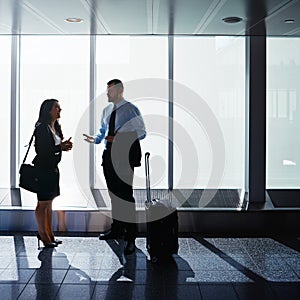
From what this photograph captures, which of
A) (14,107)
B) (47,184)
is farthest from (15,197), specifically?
(47,184)

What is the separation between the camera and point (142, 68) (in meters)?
8.79

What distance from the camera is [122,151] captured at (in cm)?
600

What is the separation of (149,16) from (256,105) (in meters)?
2.86

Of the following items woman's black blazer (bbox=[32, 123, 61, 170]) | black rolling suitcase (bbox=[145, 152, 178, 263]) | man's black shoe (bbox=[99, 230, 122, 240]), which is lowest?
man's black shoe (bbox=[99, 230, 122, 240])

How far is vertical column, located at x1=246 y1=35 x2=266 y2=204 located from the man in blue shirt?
2.52 m

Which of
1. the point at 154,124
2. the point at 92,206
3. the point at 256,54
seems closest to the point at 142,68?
the point at 154,124

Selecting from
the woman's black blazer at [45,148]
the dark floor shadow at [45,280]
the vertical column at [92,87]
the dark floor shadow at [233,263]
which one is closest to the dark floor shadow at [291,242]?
the dark floor shadow at [233,263]

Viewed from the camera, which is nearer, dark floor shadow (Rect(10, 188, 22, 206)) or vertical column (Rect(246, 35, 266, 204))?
dark floor shadow (Rect(10, 188, 22, 206))

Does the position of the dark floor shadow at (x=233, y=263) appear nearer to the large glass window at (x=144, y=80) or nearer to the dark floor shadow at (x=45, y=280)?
the dark floor shadow at (x=45, y=280)

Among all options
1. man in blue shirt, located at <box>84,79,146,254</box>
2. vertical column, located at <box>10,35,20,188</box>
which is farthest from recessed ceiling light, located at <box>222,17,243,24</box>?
vertical column, located at <box>10,35,20,188</box>

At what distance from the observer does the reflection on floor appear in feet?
25.2

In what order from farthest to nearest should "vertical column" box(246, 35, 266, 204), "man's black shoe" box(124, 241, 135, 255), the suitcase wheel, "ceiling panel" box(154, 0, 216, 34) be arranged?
1. "vertical column" box(246, 35, 266, 204)
2. "man's black shoe" box(124, 241, 135, 255)
3. the suitcase wheel
4. "ceiling panel" box(154, 0, 216, 34)

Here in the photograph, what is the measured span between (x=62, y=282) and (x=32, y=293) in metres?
0.38

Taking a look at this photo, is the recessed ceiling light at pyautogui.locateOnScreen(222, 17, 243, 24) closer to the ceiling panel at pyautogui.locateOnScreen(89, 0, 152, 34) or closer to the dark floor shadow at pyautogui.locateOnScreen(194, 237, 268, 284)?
the ceiling panel at pyautogui.locateOnScreen(89, 0, 152, 34)
